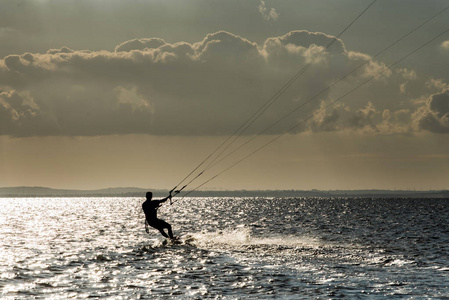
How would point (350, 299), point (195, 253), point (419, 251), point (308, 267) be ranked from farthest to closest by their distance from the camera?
point (419, 251) → point (195, 253) → point (308, 267) → point (350, 299)

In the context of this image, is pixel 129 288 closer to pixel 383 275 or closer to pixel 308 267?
pixel 308 267

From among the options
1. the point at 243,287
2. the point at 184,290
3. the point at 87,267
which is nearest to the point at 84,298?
the point at 184,290

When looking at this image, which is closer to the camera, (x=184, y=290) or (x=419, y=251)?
(x=184, y=290)

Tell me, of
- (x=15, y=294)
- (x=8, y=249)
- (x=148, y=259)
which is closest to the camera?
(x=15, y=294)

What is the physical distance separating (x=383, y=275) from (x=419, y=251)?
11.6 m

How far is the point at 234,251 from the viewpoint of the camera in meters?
31.4

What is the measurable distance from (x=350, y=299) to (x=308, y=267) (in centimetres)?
707

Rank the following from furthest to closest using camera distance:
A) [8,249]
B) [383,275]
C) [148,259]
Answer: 1. [8,249]
2. [148,259]
3. [383,275]

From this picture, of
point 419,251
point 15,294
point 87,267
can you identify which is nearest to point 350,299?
point 15,294

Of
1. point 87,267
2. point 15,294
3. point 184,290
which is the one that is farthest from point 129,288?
point 87,267

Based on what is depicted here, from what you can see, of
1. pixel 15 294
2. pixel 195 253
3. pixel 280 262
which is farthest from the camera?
pixel 195 253

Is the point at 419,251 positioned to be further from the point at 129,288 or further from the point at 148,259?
the point at 129,288

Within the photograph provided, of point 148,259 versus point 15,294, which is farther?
point 148,259

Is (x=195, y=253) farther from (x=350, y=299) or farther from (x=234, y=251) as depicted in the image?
(x=350, y=299)
